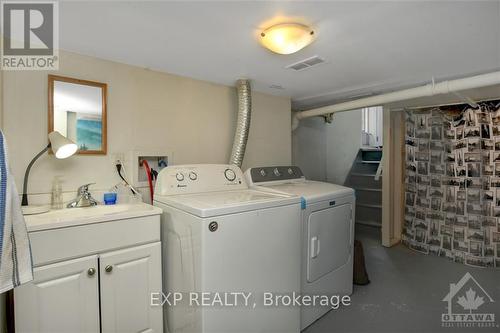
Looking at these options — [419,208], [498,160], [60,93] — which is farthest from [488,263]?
[60,93]

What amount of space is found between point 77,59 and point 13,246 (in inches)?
55.7

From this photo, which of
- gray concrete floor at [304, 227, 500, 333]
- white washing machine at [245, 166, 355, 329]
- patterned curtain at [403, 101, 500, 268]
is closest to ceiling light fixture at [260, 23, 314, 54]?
white washing machine at [245, 166, 355, 329]

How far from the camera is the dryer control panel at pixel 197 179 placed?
1759 millimetres

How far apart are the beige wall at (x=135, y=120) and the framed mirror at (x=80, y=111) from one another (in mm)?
43

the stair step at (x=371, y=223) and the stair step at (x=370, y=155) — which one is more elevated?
the stair step at (x=370, y=155)

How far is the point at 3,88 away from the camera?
1.46m

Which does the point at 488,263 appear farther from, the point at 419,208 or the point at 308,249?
the point at 308,249

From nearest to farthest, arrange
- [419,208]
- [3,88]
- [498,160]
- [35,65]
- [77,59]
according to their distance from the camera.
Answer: [3,88] → [35,65] → [77,59] → [498,160] → [419,208]

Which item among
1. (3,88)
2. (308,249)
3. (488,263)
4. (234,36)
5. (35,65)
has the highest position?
(234,36)

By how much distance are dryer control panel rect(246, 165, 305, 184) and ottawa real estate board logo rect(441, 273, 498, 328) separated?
162 cm

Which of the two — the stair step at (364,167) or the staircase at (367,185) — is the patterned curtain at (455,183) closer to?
the staircase at (367,185)

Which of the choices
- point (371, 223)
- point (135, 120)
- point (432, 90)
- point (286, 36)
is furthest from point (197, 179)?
point (371, 223)

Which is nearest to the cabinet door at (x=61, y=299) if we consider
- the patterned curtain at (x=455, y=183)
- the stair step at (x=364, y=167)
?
the patterned curtain at (x=455, y=183)

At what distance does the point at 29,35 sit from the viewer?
1447 millimetres
